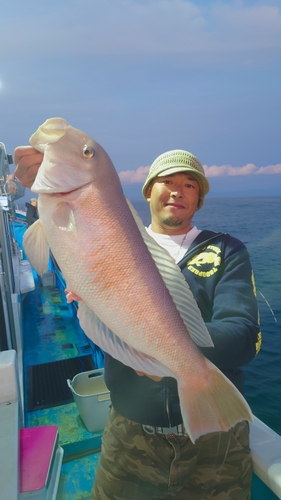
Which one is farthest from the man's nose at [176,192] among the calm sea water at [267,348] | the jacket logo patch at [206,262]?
the jacket logo patch at [206,262]

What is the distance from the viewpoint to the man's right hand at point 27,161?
5.04ft

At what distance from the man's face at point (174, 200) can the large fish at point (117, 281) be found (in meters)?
0.91

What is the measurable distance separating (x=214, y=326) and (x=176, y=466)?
931 mm

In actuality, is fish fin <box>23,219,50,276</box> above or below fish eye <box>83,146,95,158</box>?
below

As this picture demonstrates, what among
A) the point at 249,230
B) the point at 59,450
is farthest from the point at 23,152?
the point at 249,230

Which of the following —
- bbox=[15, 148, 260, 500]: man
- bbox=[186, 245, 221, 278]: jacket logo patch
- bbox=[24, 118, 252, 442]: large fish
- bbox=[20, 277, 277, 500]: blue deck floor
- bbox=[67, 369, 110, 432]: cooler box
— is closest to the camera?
bbox=[24, 118, 252, 442]: large fish

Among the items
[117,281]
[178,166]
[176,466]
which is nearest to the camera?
[117,281]

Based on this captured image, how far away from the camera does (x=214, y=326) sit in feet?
5.60

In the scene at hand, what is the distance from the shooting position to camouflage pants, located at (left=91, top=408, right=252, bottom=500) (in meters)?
1.93

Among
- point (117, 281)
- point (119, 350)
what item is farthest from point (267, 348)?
point (117, 281)

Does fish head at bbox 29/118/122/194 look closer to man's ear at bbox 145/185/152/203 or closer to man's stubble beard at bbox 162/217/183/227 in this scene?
man's stubble beard at bbox 162/217/183/227

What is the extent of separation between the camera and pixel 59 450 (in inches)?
127

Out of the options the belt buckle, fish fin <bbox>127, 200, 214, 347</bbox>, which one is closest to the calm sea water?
fish fin <bbox>127, 200, 214, 347</bbox>

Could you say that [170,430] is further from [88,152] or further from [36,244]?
[88,152]
